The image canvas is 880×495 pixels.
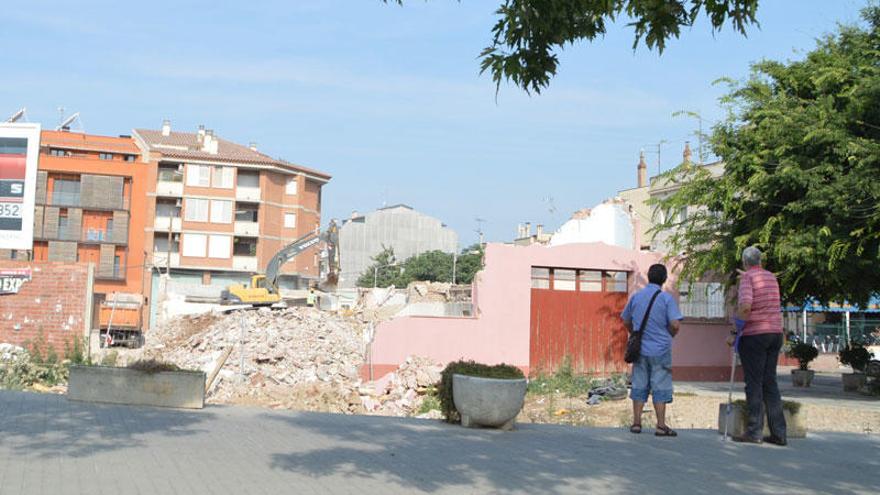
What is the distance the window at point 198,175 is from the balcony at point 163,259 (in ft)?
21.1

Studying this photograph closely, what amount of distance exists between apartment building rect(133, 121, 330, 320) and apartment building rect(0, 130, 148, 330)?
141cm

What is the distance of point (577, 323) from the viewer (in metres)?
23.8

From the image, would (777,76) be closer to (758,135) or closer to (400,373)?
(758,135)

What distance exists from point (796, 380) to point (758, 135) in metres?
8.04

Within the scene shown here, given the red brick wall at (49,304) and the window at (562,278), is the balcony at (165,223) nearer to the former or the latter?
the red brick wall at (49,304)

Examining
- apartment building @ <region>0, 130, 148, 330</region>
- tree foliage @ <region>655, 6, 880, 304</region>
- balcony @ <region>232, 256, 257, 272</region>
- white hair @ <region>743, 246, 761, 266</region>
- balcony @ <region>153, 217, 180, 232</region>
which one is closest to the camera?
white hair @ <region>743, 246, 761, 266</region>

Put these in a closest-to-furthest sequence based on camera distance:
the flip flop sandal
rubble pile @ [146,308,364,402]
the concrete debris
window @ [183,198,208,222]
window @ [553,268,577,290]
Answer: the flip flop sandal
the concrete debris
window @ [553,268,577,290]
rubble pile @ [146,308,364,402]
window @ [183,198,208,222]

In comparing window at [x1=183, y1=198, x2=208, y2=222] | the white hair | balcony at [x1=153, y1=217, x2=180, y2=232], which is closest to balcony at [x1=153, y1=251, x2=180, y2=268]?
balcony at [x1=153, y1=217, x2=180, y2=232]

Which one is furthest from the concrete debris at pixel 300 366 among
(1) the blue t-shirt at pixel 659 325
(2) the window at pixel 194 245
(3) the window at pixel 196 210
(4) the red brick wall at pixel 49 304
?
(3) the window at pixel 196 210

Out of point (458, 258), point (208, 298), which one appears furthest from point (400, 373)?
point (458, 258)

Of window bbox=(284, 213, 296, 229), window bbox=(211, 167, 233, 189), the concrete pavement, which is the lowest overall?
the concrete pavement

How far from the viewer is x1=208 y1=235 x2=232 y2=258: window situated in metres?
79.9

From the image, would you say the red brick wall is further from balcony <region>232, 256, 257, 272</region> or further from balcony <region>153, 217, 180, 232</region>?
balcony <region>232, 256, 257, 272</region>

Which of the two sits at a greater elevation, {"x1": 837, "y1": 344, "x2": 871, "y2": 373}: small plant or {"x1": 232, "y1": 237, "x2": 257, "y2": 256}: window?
{"x1": 232, "y1": 237, "x2": 257, "y2": 256}: window
